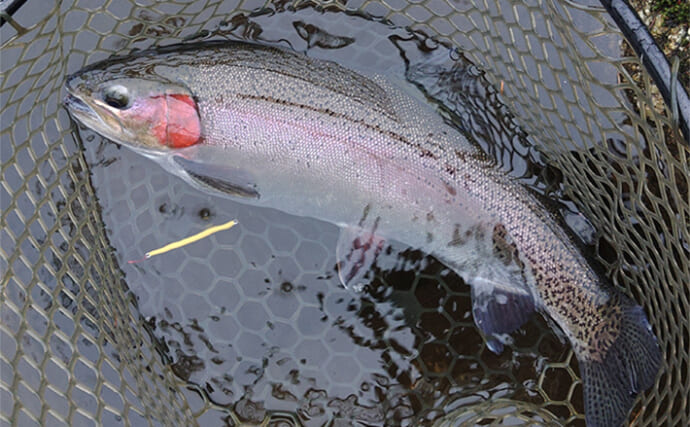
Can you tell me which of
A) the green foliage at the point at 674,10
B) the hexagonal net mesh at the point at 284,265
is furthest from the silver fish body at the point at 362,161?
the green foliage at the point at 674,10

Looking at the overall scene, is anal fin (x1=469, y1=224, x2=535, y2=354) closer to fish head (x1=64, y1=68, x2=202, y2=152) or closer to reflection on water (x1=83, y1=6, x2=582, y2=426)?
reflection on water (x1=83, y1=6, x2=582, y2=426)

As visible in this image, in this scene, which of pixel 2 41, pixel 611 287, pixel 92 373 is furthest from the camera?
pixel 2 41

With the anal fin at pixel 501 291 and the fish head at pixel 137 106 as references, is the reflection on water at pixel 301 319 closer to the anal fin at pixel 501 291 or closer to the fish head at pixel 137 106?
the anal fin at pixel 501 291

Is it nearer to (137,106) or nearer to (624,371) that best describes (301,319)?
(137,106)

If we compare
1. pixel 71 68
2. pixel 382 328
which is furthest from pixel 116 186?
pixel 382 328

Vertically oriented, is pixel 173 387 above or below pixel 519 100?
below

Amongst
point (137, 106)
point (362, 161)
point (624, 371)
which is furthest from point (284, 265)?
point (624, 371)

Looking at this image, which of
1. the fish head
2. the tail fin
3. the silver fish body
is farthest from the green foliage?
the fish head

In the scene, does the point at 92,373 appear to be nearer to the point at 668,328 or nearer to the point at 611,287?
the point at 611,287
